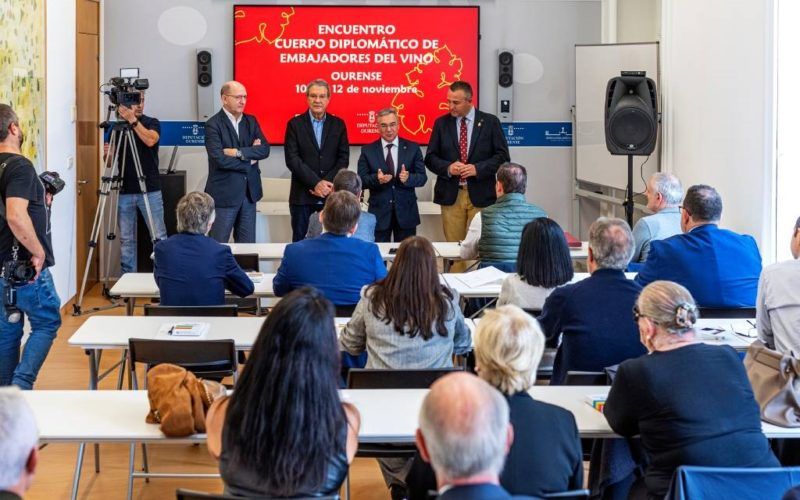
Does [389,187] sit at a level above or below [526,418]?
above

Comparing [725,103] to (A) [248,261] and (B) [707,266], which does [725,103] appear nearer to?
(B) [707,266]

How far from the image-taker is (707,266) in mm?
5254

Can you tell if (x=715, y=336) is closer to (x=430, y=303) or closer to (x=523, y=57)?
(x=430, y=303)

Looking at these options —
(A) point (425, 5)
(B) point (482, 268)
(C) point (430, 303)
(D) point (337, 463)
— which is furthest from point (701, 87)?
(D) point (337, 463)

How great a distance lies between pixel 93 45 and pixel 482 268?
5.25 metres

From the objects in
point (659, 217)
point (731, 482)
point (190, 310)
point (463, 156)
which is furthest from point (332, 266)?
point (463, 156)

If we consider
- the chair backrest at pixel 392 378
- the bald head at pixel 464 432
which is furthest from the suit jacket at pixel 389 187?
the bald head at pixel 464 432

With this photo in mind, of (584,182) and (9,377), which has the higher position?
(584,182)

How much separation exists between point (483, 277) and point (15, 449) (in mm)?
Answer: 4024

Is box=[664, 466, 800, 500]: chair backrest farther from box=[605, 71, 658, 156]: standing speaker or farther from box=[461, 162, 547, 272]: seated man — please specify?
box=[605, 71, 658, 156]: standing speaker

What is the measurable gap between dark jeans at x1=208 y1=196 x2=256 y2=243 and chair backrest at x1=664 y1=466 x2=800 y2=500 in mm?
6147

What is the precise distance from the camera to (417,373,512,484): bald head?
2.21 m

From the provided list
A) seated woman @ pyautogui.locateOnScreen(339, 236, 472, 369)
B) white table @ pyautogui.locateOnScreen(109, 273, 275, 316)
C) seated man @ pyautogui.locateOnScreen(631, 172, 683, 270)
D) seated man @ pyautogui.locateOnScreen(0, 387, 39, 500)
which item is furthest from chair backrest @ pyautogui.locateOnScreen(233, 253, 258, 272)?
seated man @ pyautogui.locateOnScreen(0, 387, 39, 500)

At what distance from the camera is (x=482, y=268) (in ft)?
21.4
